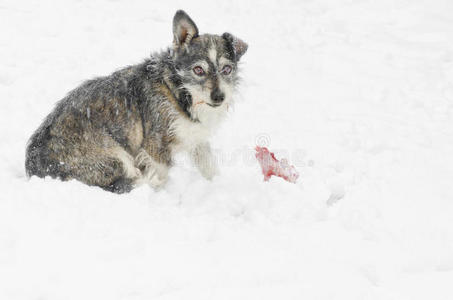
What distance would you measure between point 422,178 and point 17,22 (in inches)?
333

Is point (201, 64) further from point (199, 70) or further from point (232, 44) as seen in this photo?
point (232, 44)

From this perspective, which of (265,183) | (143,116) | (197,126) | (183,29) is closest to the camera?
(183,29)

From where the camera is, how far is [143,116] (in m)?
4.94

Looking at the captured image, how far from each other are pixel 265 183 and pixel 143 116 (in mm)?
1734

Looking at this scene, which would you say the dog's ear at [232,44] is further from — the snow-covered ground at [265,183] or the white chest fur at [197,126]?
the snow-covered ground at [265,183]

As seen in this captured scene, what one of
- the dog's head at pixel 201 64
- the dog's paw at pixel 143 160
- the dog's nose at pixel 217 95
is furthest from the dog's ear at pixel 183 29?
the dog's paw at pixel 143 160

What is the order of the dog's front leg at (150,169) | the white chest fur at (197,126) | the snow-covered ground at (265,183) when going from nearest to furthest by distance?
the snow-covered ground at (265,183)
the white chest fur at (197,126)
the dog's front leg at (150,169)

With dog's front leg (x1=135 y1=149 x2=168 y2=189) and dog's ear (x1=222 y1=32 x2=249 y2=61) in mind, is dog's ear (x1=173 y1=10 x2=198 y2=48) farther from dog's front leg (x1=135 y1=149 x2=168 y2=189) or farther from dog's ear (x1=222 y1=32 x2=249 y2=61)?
dog's front leg (x1=135 y1=149 x2=168 y2=189)

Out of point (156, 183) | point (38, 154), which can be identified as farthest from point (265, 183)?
point (38, 154)

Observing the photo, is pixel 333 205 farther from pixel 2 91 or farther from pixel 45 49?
pixel 45 49

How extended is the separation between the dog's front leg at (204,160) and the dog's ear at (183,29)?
1375mm

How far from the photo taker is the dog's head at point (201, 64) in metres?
4.50

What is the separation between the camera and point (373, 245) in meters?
4.22

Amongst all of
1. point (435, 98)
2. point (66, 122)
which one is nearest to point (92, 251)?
point (66, 122)
